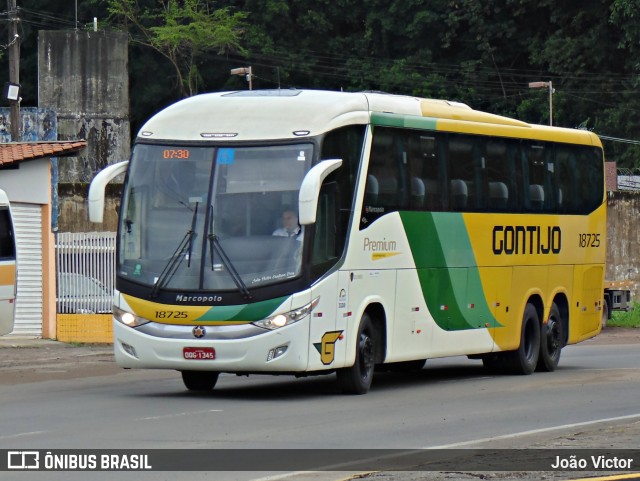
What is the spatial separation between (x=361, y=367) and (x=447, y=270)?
9.32 ft

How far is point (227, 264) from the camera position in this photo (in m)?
17.6

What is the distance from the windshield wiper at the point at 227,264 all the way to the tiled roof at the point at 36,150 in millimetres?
11699

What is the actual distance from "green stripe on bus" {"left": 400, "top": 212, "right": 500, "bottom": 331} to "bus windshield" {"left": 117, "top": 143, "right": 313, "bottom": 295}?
8.53 ft

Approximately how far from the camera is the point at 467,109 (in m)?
22.2

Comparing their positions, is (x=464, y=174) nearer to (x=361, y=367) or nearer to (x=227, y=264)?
(x=361, y=367)

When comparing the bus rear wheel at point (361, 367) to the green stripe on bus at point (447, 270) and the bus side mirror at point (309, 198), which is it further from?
the bus side mirror at point (309, 198)

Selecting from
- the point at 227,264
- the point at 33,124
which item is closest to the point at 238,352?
the point at 227,264

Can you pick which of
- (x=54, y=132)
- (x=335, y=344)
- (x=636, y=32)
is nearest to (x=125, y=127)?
(x=54, y=132)

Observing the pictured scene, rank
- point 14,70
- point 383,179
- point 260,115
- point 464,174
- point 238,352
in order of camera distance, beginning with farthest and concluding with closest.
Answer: point 14,70
point 464,174
point 383,179
point 260,115
point 238,352

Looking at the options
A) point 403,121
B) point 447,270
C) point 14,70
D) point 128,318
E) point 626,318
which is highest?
point 14,70

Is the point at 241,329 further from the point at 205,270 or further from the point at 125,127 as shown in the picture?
the point at 125,127

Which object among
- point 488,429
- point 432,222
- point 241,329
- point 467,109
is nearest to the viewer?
point 488,429

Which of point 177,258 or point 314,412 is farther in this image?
point 177,258

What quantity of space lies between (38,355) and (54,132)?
18.0 m
